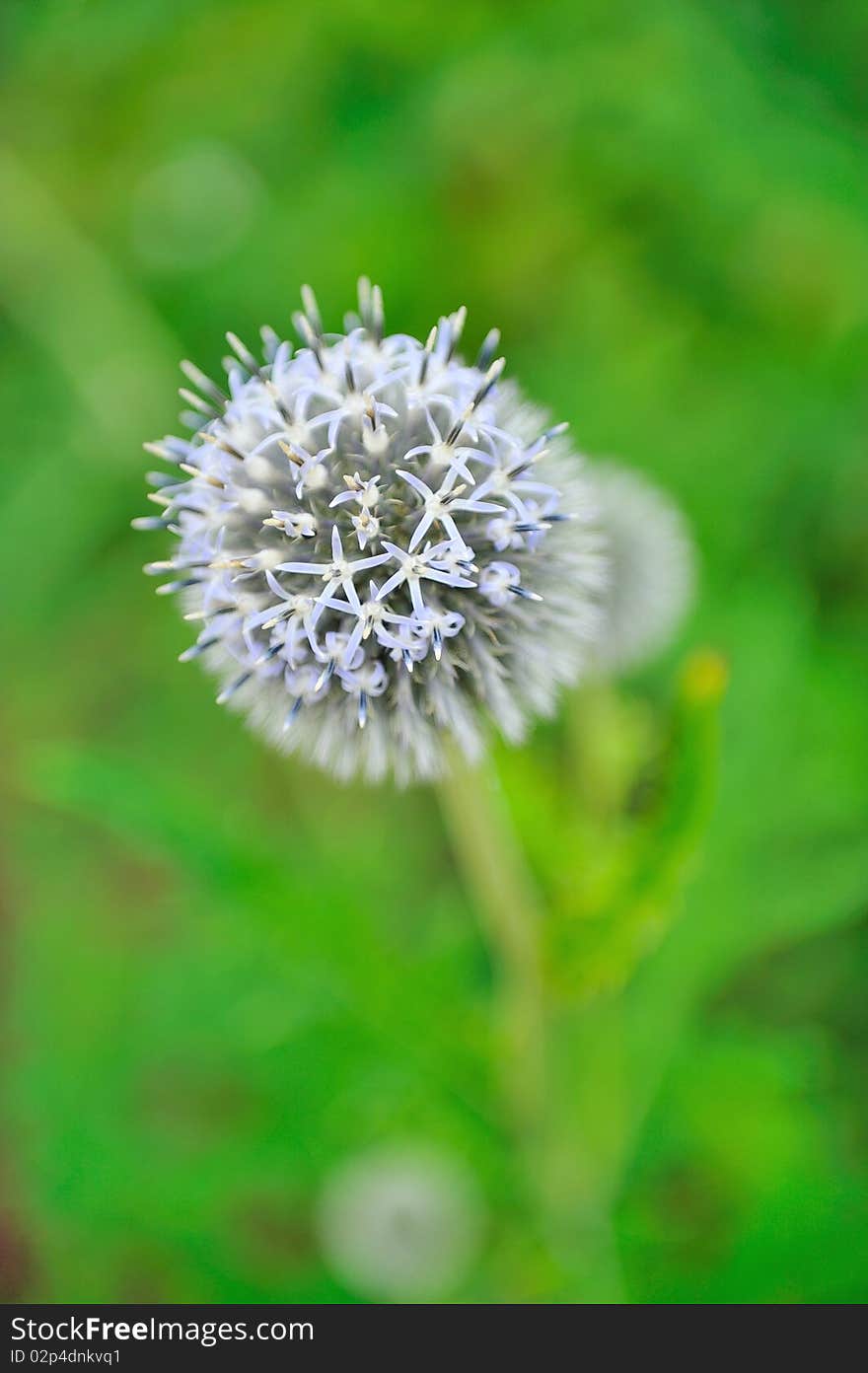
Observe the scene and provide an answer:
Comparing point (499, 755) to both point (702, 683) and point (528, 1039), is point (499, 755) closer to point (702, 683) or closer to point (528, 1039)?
point (528, 1039)

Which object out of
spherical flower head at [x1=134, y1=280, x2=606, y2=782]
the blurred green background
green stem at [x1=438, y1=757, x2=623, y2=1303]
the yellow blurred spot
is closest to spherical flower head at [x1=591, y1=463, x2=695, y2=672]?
the blurred green background

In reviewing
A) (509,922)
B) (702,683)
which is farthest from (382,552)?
(509,922)

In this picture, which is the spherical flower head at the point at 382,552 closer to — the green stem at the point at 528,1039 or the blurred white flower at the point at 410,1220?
the green stem at the point at 528,1039

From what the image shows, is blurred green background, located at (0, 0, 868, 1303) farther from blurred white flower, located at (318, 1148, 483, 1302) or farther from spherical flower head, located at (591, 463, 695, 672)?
spherical flower head, located at (591, 463, 695, 672)

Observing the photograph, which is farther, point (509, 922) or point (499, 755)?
point (499, 755)

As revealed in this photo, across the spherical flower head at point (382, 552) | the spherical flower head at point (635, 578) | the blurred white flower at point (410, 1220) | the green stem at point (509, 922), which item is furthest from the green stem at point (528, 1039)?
the spherical flower head at point (635, 578)
